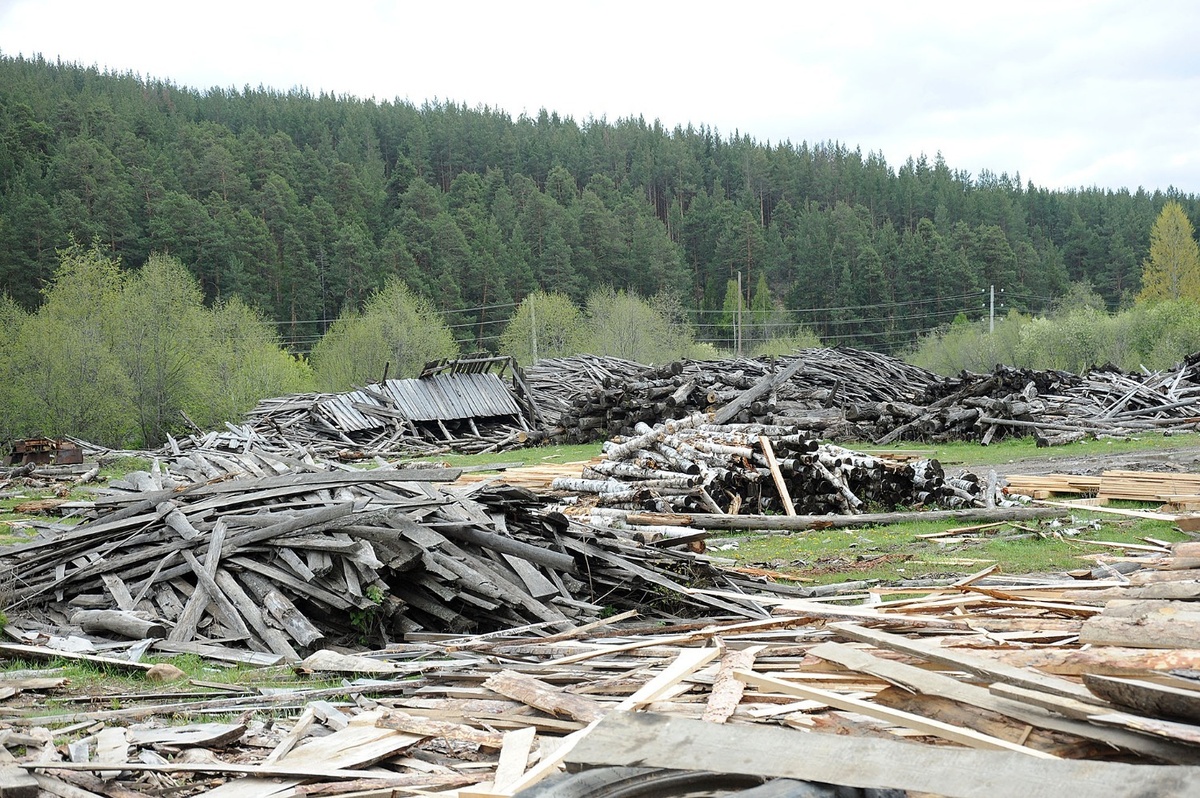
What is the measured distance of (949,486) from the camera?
15273mm

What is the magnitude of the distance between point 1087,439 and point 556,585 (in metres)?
19.6

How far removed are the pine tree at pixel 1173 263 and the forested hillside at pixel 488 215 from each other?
13.0 meters

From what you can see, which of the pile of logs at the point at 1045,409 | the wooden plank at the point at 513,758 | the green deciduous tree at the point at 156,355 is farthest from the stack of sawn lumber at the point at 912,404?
the wooden plank at the point at 513,758

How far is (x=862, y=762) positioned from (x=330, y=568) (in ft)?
19.2

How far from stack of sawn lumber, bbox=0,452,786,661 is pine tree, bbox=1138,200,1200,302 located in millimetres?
91177

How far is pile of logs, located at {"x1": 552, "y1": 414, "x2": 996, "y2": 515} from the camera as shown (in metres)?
15.0

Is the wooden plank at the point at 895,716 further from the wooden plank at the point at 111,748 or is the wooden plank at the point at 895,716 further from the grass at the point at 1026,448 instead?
the grass at the point at 1026,448

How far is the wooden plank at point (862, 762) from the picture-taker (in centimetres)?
269

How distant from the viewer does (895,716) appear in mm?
3559

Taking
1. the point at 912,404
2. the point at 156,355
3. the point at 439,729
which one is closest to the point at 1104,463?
the point at 912,404

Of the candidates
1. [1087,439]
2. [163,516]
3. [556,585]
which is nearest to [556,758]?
[556,585]

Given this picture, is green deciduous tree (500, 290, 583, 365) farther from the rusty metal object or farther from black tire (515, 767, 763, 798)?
black tire (515, 767, 763, 798)

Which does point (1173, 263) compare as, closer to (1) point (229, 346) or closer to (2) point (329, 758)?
(1) point (229, 346)

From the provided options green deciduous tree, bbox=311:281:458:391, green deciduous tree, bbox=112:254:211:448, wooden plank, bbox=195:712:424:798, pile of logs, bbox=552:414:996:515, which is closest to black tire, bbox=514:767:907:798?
wooden plank, bbox=195:712:424:798
